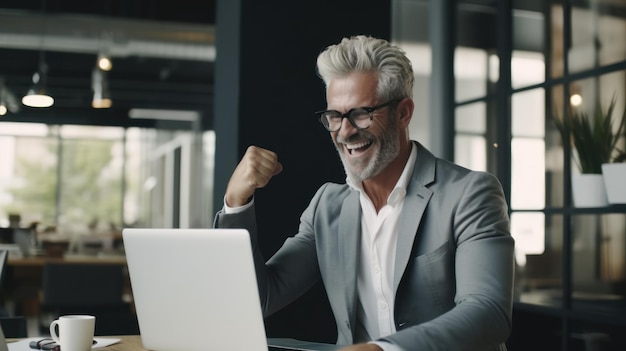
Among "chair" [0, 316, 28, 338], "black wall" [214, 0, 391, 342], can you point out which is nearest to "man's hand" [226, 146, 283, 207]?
"black wall" [214, 0, 391, 342]

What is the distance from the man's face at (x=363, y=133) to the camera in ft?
6.70

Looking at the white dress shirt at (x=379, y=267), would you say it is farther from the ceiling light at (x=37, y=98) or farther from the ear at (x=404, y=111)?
the ceiling light at (x=37, y=98)

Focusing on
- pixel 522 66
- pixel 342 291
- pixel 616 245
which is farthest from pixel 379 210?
pixel 522 66

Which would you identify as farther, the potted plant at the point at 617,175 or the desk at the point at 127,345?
the potted plant at the point at 617,175

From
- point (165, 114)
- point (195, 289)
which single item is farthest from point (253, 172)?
point (165, 114)

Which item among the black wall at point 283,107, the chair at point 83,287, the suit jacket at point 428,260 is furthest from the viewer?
the chair at point 83,287

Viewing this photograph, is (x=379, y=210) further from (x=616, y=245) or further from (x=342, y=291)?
(x=616, y=245)

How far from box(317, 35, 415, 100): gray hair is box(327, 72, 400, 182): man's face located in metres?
0.02

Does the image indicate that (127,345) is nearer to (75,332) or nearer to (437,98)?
(75,332)

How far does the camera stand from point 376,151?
2.09 metres

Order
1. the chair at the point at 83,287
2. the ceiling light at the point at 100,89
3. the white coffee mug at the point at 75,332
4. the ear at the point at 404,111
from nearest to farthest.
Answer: the white coffee mug at the point at 75,332 < the ear at the point at 404,111 < the chair at the point at 83,287 < the ceiling light at the point at 100,89

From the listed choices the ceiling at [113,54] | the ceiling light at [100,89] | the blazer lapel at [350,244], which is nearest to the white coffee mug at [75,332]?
the blazer lapel at [350,244]

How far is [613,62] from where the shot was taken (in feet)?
12.9

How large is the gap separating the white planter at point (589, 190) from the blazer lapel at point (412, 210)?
2169 millimetres
